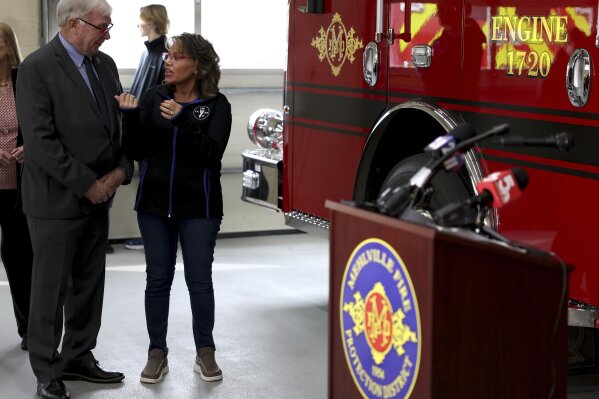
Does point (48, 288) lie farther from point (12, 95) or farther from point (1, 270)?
point (1, 270)

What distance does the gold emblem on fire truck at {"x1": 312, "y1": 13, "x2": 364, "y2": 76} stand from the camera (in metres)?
5.11

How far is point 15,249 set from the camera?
16.4 ft

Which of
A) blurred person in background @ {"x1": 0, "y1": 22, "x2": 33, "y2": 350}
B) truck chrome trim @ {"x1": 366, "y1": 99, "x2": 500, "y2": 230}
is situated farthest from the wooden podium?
blurred person in background @ {"x1": 0, "y1": 22, "x2": 33, "y2": 350}

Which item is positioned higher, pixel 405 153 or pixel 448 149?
pixel 448 149

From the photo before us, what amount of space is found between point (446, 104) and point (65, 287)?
5.52ft

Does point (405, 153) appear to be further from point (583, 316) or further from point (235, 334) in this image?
point (583, 316)

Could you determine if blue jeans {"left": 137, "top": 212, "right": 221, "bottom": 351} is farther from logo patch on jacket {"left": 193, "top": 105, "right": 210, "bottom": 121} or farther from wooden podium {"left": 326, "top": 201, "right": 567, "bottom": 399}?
wooden podium {"left": 326, "top": 201, "right": 567, "bottom": 399}

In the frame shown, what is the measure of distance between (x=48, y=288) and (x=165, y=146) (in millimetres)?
733

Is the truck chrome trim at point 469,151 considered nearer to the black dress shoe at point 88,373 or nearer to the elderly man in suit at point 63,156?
the elderly man in suit at point 63,156

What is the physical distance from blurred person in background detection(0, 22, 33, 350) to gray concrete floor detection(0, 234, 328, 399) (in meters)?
0.33

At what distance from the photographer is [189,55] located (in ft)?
14.6

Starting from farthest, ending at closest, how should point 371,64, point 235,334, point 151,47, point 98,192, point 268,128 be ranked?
point 151,47 → point 268,128 → point 235,334 → point 371,64 → point 98,192

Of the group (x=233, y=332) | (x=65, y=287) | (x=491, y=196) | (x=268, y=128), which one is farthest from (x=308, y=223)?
(x=491, y=196)

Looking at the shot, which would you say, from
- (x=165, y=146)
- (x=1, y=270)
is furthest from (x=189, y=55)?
(x=1, y=270)
